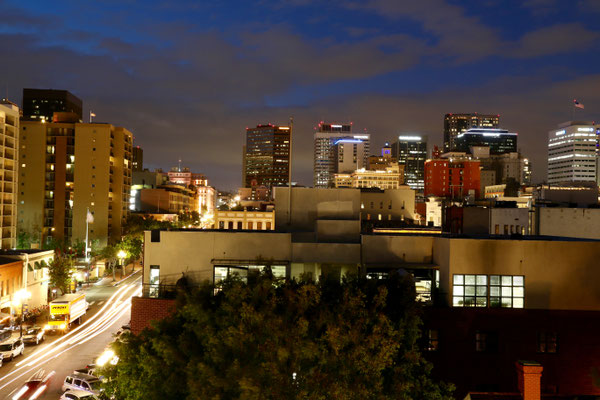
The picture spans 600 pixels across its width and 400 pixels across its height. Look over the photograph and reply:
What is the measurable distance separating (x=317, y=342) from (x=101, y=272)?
268 ft

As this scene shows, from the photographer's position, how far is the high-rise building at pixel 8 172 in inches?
3590

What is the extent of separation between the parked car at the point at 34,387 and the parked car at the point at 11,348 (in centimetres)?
520

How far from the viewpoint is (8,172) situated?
309 ft

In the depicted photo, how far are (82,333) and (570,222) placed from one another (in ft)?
173

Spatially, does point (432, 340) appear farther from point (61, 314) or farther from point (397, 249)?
point (61, 314)

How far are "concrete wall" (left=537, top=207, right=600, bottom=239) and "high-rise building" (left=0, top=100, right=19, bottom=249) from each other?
88580mm

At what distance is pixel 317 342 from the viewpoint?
16891 millimetres

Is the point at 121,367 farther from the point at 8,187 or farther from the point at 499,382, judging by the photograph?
the point at 8,187

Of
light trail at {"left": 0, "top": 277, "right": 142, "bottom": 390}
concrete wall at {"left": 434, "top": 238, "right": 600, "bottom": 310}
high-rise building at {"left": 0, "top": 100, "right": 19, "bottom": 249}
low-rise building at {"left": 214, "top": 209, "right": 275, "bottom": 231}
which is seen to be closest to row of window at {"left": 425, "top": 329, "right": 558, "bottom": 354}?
concrete wall at {"left": 434, "top": 238, "right": 600, "bottom": 310}

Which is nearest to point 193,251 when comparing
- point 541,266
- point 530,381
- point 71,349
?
point 530,381

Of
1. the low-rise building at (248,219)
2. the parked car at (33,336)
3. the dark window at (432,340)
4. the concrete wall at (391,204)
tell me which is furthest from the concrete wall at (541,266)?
the concrete wall at (391,204)

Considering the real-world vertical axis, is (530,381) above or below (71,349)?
above

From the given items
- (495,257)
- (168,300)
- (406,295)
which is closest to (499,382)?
(495,257)

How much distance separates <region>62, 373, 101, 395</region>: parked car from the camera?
33125mm
